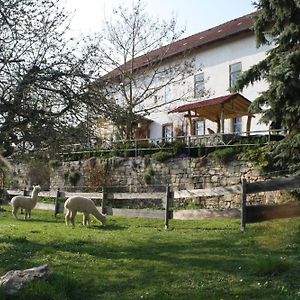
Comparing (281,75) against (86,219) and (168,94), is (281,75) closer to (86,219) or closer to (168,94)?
(86,219)

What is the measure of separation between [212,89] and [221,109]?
539 centimetres

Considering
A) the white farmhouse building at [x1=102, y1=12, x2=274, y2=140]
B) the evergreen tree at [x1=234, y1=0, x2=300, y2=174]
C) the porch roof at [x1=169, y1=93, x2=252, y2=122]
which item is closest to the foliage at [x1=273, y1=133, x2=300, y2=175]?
the evergreen tree at [x1=234, y1=0, x2=300, y2=174]

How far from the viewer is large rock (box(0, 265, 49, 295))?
7.43 metres

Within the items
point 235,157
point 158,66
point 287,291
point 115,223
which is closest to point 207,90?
point 158,66

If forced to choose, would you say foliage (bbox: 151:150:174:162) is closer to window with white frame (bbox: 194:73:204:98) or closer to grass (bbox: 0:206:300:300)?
grass (bbox: 0:206:300:300)

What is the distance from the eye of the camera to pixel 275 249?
999 cm

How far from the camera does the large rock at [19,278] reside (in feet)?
24.4

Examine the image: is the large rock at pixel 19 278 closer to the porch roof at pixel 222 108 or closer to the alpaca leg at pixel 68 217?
the alpaca leg at pixel 68 217

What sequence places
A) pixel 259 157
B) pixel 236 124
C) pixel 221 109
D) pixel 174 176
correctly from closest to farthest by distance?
pixel 259 157, pixel 174 176, pixel 221 109, pixel 236 124

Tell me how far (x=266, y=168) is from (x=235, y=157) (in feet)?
6.55

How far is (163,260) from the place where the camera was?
31.8 ft

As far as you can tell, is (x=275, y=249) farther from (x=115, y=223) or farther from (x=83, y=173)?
(x=83, y=173)

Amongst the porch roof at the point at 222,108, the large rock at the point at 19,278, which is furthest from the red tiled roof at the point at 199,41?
the large rock at the point at 19,278

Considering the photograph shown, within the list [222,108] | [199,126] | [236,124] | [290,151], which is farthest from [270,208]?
[199,126]
